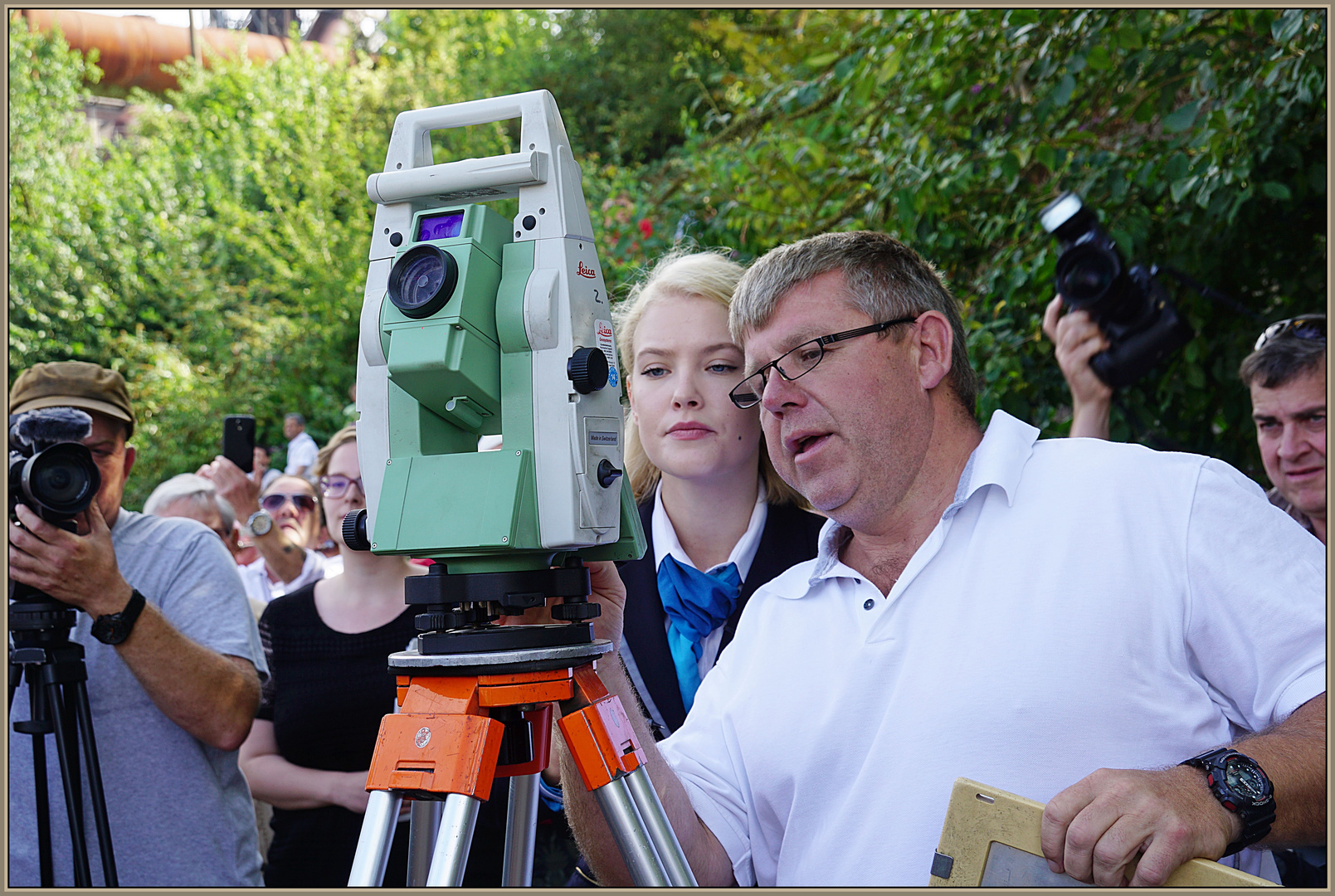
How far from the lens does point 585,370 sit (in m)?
1.50

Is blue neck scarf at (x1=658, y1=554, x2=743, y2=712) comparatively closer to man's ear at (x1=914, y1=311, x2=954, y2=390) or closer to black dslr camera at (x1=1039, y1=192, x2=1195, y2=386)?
man's ear at (x1=914, y1=311, x2=954, y2=390)

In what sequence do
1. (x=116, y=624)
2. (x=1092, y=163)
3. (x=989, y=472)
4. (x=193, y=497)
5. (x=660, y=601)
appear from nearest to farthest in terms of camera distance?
(x=989, y=472)
(x=116, y=624)
(x=660, y=601)
(x=1092, y=163)
(x=193, y=497)

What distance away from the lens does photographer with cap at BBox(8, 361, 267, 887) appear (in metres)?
2.28

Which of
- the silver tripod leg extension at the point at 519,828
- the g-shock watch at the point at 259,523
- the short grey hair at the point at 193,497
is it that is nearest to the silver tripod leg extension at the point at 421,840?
the silver tripod leg extension at the point at 519,828

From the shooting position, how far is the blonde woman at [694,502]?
7.77ft

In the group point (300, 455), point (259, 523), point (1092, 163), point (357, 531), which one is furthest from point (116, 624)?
point (300, 455)

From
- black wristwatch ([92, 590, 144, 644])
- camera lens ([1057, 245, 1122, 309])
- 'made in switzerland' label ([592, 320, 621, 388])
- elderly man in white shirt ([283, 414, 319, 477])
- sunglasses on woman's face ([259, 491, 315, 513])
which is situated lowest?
black wristwatch ([92, 590, 144, 644])

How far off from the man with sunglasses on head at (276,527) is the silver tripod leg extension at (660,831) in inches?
136

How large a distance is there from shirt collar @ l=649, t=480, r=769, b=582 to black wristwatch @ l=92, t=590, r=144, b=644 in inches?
48.4

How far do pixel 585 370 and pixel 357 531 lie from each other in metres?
0.50

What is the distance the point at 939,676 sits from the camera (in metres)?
1.71

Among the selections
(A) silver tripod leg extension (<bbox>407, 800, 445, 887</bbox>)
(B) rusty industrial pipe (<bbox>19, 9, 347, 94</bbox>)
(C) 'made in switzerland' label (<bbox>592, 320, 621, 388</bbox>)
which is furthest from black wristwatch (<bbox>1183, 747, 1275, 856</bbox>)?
(B) rusty industrial pipe (<bbox>19, 9, 347, 94</bbox>)

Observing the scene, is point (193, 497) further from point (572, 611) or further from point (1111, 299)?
point (1111, 299)

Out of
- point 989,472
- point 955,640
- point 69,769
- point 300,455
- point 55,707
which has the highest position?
point 300,455
